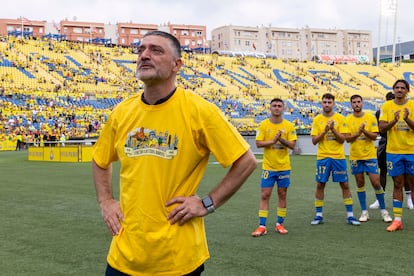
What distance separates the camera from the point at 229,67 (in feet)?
200

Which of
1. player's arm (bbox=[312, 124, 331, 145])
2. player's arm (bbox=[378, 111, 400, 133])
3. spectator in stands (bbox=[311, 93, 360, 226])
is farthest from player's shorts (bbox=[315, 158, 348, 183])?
player's arm (bbox=[378, 111, 400, 133])

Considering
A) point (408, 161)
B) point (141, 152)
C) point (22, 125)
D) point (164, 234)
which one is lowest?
point (22, 125)

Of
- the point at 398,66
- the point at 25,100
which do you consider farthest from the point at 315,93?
the point at 25,100

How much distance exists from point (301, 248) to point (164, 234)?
3814 millimetres

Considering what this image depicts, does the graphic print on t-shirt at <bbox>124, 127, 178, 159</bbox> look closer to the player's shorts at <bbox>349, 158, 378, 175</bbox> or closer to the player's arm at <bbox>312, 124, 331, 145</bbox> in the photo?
the player's arm at <bbox>312, 124, 331, 145</bbox>

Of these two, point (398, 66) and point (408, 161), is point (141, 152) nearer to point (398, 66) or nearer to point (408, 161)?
point (408, 161)

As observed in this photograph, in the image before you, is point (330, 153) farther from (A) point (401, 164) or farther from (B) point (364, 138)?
(A) point (401, 164)

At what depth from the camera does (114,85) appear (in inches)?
1871

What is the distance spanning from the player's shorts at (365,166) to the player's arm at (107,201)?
5.90 metres

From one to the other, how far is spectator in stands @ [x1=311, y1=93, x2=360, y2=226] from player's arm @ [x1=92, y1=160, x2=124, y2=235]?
5152mm

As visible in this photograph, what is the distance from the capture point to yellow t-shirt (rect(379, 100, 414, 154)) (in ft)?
23.3

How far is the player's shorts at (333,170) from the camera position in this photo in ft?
25.3

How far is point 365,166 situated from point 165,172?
241 inches

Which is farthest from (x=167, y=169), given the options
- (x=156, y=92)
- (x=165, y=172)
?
(x=156, y=92)
